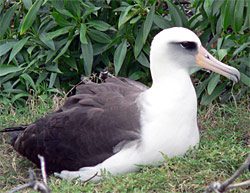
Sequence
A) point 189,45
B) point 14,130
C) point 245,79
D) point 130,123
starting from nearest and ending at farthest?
point 130,123
point 189,45
point 14,130
point 245,79

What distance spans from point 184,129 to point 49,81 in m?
1.87

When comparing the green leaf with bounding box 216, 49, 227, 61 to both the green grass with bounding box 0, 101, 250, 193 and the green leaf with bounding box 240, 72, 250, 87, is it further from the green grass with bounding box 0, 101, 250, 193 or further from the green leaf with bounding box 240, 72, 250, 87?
the green grass with bounding box 0, 101, 250, 193

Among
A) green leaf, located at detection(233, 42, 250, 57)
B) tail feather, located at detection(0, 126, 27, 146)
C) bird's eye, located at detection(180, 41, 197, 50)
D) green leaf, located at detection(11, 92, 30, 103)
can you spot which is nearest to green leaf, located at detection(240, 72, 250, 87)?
green leaf, located at detection(233, 42, 250, 57)

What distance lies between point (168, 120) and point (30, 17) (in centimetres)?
175

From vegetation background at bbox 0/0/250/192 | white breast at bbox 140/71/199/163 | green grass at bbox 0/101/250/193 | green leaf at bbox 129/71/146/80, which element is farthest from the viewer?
green leaf at bbox 129/71/146/80

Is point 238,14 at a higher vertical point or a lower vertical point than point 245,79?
higher

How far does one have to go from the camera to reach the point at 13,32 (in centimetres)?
638

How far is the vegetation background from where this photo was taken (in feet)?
18.4

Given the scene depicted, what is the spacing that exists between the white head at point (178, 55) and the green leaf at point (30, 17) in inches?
52.3

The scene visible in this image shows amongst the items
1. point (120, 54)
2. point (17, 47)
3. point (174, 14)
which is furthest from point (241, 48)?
point (17, 47)

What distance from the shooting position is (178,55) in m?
4.99

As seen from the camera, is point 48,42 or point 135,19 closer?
point 135,19

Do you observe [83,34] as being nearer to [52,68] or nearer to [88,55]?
[88,55]

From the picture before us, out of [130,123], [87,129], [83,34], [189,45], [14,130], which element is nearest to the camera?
[130,123]
